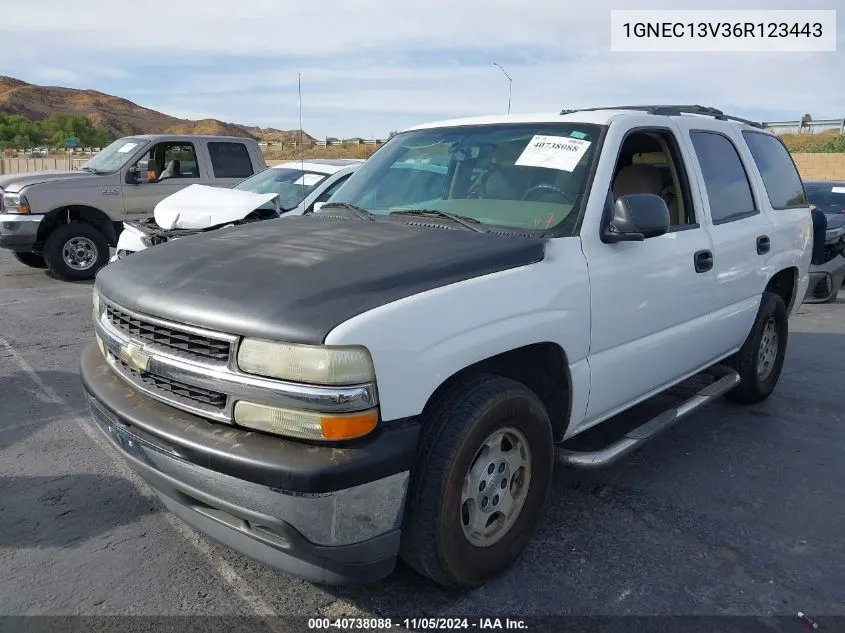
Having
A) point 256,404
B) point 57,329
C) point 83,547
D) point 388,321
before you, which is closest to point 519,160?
point 388,321

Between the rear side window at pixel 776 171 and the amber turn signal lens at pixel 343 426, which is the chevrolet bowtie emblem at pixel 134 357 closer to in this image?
the amber turn signal lens at pixel 343 426

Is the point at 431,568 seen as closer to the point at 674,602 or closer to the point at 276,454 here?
the point at 276,454

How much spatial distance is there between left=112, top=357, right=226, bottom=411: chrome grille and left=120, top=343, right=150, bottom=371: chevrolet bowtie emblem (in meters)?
0.03

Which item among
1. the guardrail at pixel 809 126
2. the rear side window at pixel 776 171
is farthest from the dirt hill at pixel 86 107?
the rear side window at pixel 776 171

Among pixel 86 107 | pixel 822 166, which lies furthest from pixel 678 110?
pixel 86 107

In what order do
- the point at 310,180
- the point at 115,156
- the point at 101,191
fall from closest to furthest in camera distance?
the point at 310,180 → the point at 101,191 → the point at 115,156

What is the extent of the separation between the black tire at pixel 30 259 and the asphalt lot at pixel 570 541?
6.46 metres

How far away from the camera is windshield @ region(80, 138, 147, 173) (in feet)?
33.4

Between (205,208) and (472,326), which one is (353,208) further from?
(205,208)

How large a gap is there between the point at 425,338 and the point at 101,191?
8844mm

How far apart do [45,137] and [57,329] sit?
2833 inches

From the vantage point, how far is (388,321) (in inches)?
91.3

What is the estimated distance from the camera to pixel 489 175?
360 cm

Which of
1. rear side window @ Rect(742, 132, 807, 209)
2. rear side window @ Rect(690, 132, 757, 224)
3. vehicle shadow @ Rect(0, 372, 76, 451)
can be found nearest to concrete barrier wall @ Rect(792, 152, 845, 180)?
rear side window @ Rect(742, 132, 807, 209)
